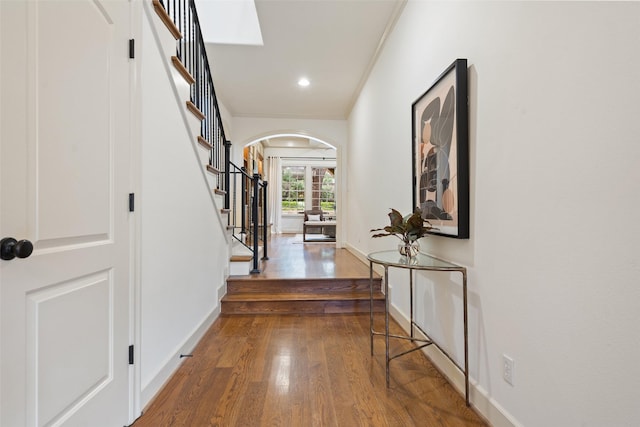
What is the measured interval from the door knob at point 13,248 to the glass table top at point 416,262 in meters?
1.63

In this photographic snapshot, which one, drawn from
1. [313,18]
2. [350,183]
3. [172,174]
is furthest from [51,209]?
[350,183]

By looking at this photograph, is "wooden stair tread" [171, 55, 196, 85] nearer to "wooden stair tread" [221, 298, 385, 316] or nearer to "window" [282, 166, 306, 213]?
"wooden stair tread" [221, 298, 385, 316]

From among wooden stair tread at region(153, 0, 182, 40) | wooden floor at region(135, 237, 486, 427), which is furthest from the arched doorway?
wooden stair tread at region(153, 0, 182, 40)

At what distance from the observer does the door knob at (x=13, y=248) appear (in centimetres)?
85

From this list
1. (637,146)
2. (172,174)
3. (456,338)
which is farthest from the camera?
(172,174)

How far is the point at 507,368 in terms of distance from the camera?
4.43ft

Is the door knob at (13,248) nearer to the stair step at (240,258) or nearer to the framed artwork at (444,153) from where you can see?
the framed artwork at (444,153)

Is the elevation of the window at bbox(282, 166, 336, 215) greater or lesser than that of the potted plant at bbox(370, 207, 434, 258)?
greater

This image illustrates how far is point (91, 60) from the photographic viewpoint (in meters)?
1.19

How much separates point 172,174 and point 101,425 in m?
1.35

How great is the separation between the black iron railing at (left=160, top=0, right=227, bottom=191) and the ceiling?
26.2 inches

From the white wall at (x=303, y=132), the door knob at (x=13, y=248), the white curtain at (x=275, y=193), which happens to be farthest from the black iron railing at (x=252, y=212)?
the white curtain at (x=275, y=193)

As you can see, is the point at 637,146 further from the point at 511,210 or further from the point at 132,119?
the point at 132,119

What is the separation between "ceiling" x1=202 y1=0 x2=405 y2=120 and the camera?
9.30ft
